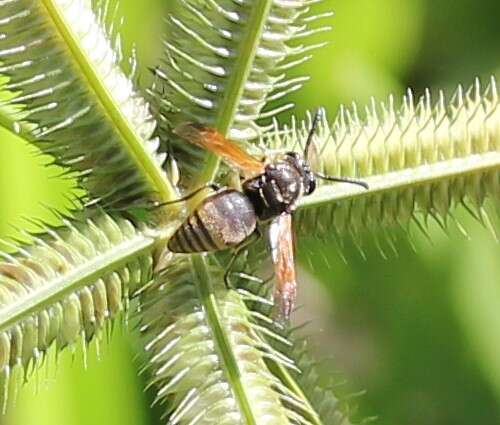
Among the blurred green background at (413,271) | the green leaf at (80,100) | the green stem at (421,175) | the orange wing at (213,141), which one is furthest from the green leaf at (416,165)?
the blurred green background at (413,271)

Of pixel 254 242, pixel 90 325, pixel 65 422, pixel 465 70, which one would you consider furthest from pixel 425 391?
pixel 90 325

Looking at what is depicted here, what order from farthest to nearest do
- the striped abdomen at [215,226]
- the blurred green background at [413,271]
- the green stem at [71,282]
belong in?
the blurred green background at [413,271]
the striped abdomen at [215,226]
the green stem at [71,282]

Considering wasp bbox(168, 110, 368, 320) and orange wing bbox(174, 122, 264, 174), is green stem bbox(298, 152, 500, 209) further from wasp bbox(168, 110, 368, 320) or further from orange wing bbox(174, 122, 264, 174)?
orange wing bbox(174, 122, 264, 174)

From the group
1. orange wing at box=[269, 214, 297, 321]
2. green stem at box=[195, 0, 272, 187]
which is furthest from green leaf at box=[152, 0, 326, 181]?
orange wing at box=[269, 214, 297, 321]

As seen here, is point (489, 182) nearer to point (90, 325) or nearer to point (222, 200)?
point (222, 200)

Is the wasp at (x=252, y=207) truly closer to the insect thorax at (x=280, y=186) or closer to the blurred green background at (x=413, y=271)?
the insect thorax at (x=280, y=186)

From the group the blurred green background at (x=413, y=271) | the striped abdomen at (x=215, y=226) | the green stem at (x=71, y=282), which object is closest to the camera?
the green stem at (x=71, y=282)

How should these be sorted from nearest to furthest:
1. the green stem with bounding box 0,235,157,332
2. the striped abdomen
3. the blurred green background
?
the green stem with bounding box 0,235,157,332 → the striped abdomen → the blurred green background
